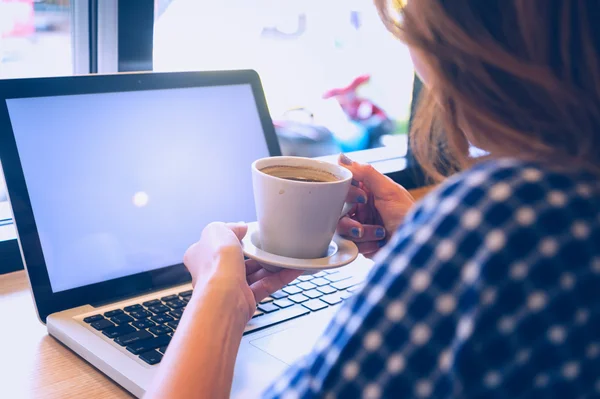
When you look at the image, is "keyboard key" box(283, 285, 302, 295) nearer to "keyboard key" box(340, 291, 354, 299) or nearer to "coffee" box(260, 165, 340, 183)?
"keyboard key" box(340, 291, 354, 299)

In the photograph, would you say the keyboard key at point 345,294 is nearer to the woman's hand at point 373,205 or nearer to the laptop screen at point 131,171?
the woman's hand at point 373,205

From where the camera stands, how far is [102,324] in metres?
0.78

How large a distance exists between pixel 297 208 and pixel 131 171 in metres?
0.29

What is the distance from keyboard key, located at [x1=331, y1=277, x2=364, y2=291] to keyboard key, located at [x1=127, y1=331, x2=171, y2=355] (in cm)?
29

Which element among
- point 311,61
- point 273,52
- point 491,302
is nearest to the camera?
point 491,302

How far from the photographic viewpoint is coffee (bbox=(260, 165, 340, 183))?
78cm

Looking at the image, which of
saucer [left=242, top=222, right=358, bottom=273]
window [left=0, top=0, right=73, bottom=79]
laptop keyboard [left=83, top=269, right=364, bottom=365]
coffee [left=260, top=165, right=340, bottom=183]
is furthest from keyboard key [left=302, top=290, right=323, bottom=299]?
window [left=0, top=0, right=73, bottom=79]

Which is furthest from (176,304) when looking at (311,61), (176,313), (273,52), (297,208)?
(311,61)

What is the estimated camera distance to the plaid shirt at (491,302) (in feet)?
1.28

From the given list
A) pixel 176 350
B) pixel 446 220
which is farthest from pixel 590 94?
pixel 176 350

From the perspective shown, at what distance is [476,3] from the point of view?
0.45 metres

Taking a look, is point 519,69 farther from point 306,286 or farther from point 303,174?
point 306,286

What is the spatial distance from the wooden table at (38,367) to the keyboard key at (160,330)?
0.25 ft

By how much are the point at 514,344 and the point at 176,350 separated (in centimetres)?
31
